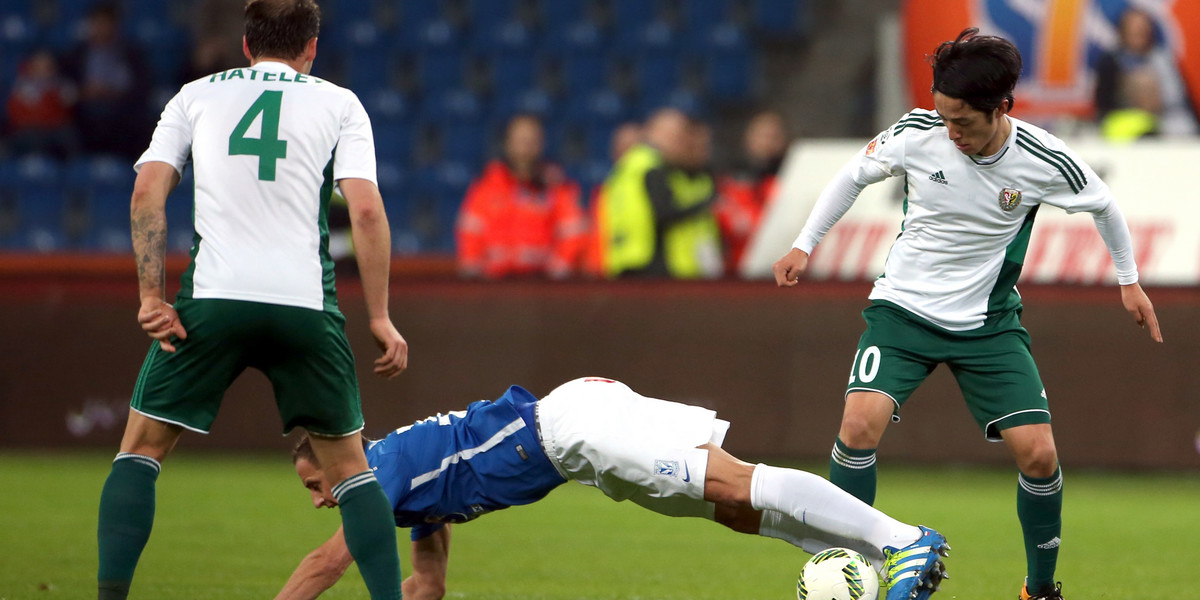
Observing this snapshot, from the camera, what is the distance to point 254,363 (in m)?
4.25

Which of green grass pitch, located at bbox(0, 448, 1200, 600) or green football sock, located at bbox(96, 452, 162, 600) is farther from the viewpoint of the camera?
green grass pitch, located at bbox(0, 448, 1200, 600)

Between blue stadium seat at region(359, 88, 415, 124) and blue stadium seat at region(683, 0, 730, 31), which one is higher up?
blue stadium seat at region(683, 0, 730, 31)

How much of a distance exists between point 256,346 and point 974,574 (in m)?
3.30

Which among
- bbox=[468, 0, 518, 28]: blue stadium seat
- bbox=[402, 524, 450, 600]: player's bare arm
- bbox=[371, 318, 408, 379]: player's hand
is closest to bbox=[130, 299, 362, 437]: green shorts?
bbox=[371, 318, 408, 379]: player's hand

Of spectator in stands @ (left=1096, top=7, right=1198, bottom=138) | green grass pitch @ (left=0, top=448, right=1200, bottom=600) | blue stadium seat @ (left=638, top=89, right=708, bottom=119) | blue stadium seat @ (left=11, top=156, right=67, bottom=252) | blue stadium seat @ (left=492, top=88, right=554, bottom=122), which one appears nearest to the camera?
green grass pitch @ (left=0, top=448, right=1200, bottom=600)

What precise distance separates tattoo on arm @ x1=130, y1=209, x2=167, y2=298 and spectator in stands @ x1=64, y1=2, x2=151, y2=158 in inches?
411

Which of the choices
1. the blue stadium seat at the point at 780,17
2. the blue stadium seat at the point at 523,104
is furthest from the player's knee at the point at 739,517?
the blue stadium seat at the point at 780,17

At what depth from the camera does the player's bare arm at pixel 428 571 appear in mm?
4969

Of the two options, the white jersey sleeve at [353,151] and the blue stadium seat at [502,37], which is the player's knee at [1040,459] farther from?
the blue stadium seat at [502,37]

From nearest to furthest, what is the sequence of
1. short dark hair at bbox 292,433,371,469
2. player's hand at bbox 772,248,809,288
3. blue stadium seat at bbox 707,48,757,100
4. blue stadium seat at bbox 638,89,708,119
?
short dark hair at bbox 292,433,371,469
player's hand at bbox 772,248,809,288
blue stadium seat at bbox 638,89,708,119
blue stadium seat at bbox 707,48,757,100

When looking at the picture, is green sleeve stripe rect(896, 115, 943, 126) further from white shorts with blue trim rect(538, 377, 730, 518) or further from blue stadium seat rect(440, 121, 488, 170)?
blue stadium seat rect(440, 121, 488, 170)

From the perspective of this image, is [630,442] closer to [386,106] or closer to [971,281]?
[971,281]

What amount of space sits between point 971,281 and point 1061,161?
0.51 metres

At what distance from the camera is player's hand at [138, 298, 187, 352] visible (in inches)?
162
